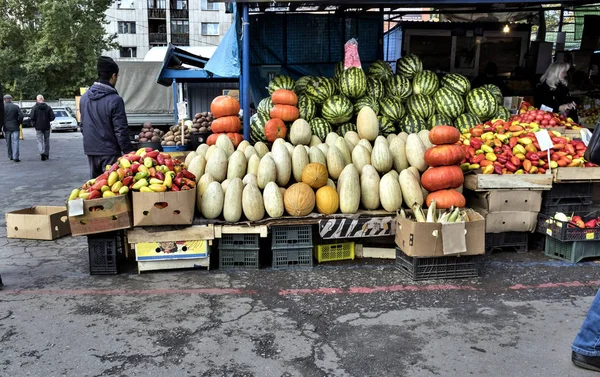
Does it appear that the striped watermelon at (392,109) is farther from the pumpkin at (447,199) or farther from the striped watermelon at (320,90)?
the pumpkin at (447,199)

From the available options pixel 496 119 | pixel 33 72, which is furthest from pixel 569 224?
pixel 33 72

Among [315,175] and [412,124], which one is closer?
[315,175]

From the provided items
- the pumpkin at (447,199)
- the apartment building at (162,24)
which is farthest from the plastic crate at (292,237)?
the apartment building at (162,24)

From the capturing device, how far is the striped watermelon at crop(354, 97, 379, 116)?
290 inches

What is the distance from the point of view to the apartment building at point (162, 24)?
162 ft

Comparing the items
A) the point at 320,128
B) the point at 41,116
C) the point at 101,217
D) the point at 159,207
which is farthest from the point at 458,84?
the point at 41,116

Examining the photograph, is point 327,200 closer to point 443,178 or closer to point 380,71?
point 443,178

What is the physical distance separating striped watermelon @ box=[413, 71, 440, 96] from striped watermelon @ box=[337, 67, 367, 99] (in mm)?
854

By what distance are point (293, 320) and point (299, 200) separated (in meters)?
1.52

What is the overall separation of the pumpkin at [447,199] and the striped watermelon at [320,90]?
2.70 metres

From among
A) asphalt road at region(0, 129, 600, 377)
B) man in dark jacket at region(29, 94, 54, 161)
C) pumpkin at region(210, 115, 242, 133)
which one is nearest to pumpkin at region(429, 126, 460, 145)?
asphalt road at region(0, 129, 600, 377)

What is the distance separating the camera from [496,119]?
7297mm

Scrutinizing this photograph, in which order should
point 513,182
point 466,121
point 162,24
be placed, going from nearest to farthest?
1. point 513,182
2. point 466,121
3. point 162,24

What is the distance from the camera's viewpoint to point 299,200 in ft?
17.6
